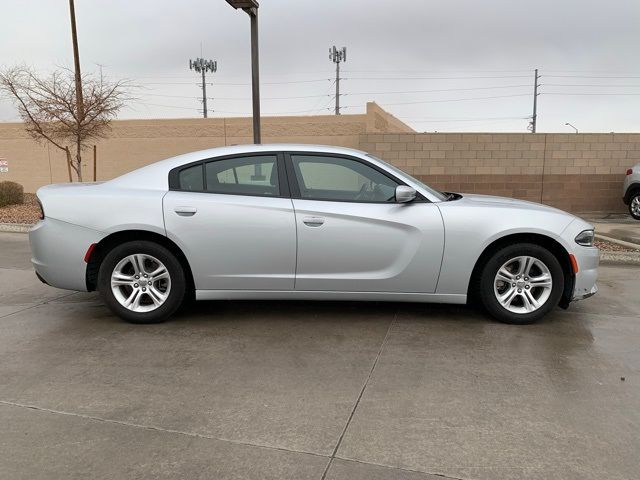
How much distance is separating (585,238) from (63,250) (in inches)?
186

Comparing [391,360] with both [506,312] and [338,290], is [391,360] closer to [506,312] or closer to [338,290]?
[338,290]

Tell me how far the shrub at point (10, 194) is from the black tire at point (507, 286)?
15.3 meters

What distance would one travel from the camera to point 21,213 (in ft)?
46.1

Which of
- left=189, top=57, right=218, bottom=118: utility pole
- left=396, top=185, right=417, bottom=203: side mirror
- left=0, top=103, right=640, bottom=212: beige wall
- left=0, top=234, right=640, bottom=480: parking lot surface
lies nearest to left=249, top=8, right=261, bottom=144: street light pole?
left=0, top=234, right=640, bottom=480: parking lot surface

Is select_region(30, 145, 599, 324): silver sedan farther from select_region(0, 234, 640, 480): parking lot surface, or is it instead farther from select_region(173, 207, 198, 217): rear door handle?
select_region(0, 234, 640, 480): parking lot surface

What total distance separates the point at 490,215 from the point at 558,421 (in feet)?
6.61

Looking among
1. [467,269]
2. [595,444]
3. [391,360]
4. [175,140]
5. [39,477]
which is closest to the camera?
[39,477]

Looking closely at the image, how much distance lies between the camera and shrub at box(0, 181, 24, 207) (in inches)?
603

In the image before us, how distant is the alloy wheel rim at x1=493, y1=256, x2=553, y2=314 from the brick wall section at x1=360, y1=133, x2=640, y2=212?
932cm

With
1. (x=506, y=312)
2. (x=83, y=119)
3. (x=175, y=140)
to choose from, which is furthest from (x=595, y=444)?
(x=175, y=140)

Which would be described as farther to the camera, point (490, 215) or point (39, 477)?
point (490, 215)

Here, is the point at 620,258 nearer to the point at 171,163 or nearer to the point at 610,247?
the point at 610,247

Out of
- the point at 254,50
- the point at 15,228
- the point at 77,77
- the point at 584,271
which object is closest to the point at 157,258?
the point at 584,271

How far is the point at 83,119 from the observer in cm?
1432
